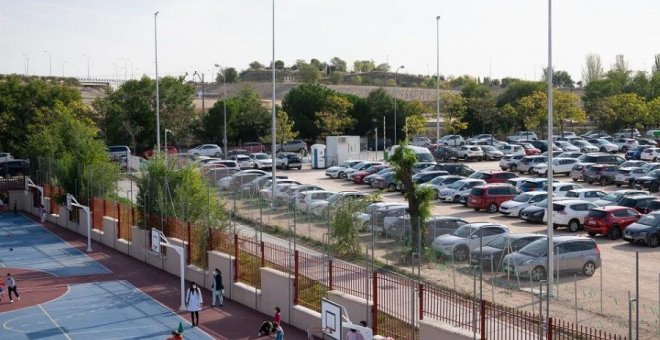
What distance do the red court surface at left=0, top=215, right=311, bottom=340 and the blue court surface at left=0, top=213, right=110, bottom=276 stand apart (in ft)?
2.06

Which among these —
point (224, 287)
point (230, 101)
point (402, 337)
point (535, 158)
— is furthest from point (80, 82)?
point (402, 337)

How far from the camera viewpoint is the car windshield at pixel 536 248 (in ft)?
89.1

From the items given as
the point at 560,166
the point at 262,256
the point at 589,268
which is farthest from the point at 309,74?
the point at 589,268

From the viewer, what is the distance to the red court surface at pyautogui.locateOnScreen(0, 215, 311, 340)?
2703 cm

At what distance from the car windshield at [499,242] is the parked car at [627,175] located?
89.1 ft

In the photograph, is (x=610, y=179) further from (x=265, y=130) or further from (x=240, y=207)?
(x=265, y=130)

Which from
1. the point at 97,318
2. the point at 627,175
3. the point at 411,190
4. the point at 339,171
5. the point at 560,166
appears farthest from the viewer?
the point at 339,171

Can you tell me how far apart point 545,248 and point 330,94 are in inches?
2564

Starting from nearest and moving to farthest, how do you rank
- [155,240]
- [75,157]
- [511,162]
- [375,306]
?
[375,306], [155,240], [75,157], [511,162]

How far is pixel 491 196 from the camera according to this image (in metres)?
44.7

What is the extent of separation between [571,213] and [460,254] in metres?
11.0

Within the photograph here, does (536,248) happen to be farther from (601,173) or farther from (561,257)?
(601,173)

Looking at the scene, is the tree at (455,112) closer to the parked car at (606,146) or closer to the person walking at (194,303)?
the parked car at (606,146)

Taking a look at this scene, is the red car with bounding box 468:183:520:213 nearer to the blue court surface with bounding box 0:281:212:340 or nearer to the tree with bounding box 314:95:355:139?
the blue court surface with bounding box 0:281:212:340
